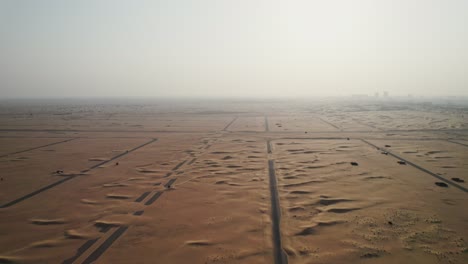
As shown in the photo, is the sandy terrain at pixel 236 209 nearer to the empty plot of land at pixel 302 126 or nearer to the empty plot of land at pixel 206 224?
the empty plot of land at pixel 206 224

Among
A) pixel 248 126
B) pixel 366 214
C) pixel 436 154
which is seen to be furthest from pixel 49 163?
pixel 248 126

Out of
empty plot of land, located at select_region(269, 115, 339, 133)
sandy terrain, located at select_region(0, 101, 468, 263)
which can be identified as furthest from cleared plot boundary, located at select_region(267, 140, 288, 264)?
empty plot of land, located at select_region(269, 115, 339, 133)

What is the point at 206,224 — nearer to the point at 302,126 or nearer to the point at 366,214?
the point at 366,214

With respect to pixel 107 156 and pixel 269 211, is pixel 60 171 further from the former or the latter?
pixel 269 211

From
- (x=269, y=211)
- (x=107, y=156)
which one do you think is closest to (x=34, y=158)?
(x=107, y=156)

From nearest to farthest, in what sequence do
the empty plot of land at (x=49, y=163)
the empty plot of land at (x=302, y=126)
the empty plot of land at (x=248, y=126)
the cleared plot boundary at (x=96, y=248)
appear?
1. the cleared plot boundary at (x=96, y=248)
2. the empty plot of land at (x=49, y=163)
3. the empty plot of land at (x=302, y=126)
4. the empty plot of land at (x=248, y=126)

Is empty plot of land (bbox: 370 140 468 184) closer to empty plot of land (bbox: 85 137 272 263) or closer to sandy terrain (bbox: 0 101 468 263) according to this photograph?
sandy terrain (bbox: 0 101 468 263)

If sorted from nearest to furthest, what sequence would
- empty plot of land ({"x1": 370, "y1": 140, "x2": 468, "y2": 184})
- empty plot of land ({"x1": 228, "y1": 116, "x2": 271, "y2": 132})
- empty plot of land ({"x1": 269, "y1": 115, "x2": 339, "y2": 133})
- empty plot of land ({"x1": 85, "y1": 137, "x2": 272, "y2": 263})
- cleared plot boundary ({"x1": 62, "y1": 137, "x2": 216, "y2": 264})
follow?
→ 1. cleared plot boundary ({"x1": 62, "y1": 137, "x2": 216, "y2": 264})
2. empty plot of land ({"x1": 85, "y1": 137, "x2": 272, "y2": 263})
3. empty plot of land ({"x1": 370, "y1": 140, "x2": 468, "y2": 184})
4. empty plot of land ({"x1": 269, "y1": 115, "x2": 339, "y2": 133})
5. empty plot of land ({"x1": 228, "y1": 116, "x2": 271, "y2": 132})

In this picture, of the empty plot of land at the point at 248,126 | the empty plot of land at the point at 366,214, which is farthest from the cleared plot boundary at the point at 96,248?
the empty plot of land at the point at 248,126

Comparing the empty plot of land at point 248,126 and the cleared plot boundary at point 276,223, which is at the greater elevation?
the empty plot of land at point 248,126

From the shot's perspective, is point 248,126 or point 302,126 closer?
point 302,126

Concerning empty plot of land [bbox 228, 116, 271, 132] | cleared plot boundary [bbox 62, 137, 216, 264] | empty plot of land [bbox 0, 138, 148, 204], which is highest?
empty plot of land [bbox 228, 116, 271, 132]

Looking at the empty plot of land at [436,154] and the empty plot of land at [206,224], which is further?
the empty plot of land at [436,154]
